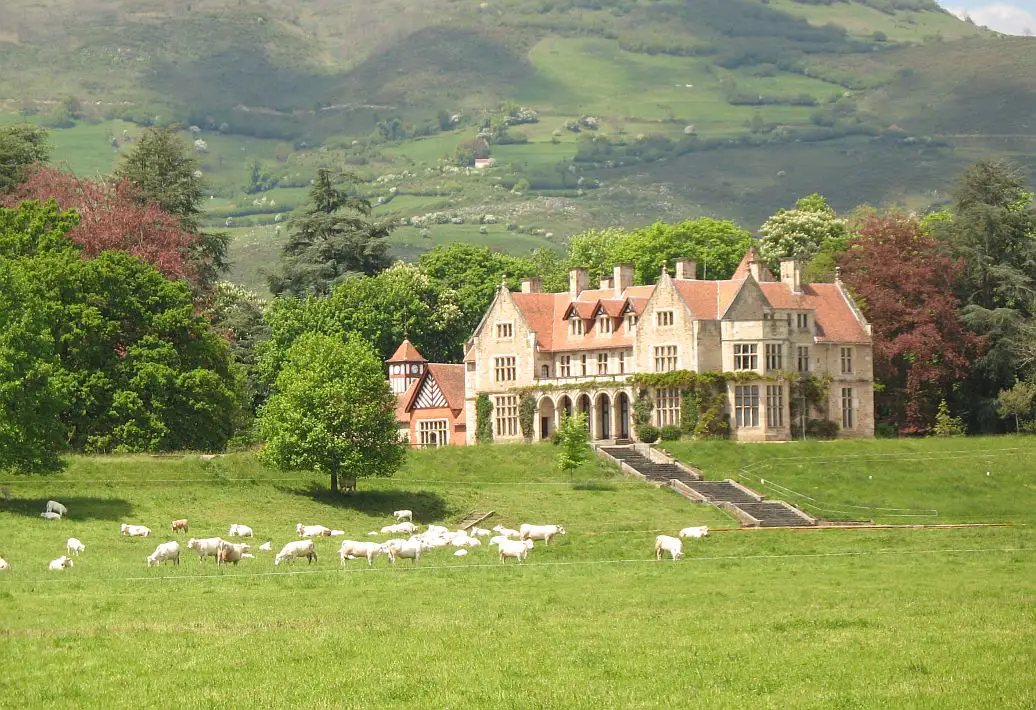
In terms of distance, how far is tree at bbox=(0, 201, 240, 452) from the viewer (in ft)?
264

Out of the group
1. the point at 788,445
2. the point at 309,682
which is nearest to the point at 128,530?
the point at 309,682

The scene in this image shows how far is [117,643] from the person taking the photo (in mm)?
32750

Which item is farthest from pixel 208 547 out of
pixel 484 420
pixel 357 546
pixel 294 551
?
pixel 484 420

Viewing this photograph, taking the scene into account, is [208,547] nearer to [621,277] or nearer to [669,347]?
[669,347]

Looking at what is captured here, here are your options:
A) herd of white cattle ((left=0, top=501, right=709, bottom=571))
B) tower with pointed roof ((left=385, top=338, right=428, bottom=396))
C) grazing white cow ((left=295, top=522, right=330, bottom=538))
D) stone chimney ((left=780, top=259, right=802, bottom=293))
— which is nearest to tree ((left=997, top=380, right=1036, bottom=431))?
stone chimney ((left=780, top=259, right=802, bottom=293))

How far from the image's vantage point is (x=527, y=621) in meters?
36.2

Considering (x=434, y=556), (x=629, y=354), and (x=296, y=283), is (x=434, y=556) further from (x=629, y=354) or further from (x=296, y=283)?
(x=296, y=283)

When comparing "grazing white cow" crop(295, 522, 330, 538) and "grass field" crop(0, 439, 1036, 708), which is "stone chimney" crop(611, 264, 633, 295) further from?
"grazing white cow" crop(295, 522, 330, 538)

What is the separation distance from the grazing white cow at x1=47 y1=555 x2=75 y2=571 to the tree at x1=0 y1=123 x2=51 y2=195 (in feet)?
206

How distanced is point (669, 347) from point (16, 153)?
46683 millimetres

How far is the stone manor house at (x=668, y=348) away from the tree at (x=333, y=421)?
2284 cm

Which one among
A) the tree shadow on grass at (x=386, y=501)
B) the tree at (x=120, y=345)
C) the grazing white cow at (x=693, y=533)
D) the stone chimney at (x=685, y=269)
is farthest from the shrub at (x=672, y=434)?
the grazing white cow at (x=693, y=533)

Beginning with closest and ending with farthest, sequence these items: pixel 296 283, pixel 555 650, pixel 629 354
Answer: pixel 555 650, pixel 629 354, pixel 296 283

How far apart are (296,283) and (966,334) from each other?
54.1m
